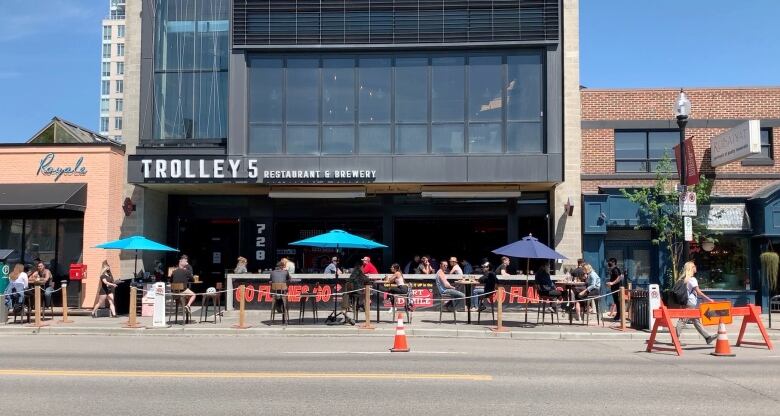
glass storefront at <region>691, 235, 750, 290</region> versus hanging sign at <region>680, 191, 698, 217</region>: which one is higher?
hanging sign at <region>680, 191, 698, 217</region>

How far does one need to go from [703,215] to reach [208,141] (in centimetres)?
1551

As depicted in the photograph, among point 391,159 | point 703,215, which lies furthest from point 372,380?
point 703,215

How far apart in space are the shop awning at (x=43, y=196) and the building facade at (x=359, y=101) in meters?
1.62

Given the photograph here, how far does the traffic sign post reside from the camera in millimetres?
13227

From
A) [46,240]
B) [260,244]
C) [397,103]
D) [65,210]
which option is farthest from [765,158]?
[46,240]

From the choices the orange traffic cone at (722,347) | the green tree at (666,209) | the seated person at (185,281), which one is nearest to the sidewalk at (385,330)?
the seated person at (185,281)

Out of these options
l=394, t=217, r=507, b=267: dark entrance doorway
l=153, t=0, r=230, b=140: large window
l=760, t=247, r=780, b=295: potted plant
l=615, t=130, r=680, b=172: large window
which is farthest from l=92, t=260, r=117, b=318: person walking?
l=760, t=247, r=780, b=295: potted plant

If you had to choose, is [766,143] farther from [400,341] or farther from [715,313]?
[400,341]

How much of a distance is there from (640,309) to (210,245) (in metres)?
14.4

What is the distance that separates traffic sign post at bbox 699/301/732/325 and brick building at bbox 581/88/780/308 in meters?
Answer: 8.30

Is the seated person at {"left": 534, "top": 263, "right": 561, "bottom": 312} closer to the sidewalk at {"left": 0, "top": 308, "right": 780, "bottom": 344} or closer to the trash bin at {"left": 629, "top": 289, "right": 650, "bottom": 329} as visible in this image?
the sidewalk at {"left": 0, "top": 308, "right": 780, "bottom": 344}

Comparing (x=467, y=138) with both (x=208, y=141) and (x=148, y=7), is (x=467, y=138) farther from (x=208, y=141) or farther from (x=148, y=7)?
(x=148, y=7)

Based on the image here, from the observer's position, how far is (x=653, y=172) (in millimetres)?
22328

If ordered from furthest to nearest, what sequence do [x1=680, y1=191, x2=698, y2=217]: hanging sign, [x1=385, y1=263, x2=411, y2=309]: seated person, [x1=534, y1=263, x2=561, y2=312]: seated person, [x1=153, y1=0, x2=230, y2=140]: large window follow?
[x1=153, y1=0, x2=230, y2=140]: large window → [x1=385, y1=263, x2=411, y2=309]: seated person → [x1=534, y1=263, x2=561, y2=312]: seated person → [x1=680, y1=191, x2=698, y2=217]: hanging sign
